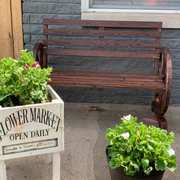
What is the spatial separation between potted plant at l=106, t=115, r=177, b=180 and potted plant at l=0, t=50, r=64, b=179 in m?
0.35

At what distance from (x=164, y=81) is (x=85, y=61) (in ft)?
3.43

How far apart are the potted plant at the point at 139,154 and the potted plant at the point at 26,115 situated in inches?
13.8

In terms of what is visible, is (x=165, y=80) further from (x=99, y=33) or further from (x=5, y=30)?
(x=5, y=30)

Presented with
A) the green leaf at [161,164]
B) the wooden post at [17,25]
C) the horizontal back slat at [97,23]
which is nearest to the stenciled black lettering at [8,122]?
the green leaf at [161,164]

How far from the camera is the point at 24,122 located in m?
1.23

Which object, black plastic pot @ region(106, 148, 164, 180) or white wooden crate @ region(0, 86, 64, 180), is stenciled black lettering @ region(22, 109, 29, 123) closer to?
white wooden crate @ region(0, 86, 64, 180)

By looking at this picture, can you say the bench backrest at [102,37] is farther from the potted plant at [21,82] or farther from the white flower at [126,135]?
the white flower at [126,135]

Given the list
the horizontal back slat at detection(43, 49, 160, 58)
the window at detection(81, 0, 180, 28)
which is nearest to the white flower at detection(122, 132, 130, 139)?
the horizontal back slat at detection(43, 49, 160, 58)

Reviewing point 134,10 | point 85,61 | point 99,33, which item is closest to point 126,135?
point 99,33

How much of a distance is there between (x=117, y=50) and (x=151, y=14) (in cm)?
59

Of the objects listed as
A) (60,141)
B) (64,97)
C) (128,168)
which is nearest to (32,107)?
(60,141)

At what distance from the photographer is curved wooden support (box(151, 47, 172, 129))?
2.07m

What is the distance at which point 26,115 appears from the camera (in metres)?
1.23

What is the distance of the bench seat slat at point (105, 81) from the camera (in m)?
2.07
